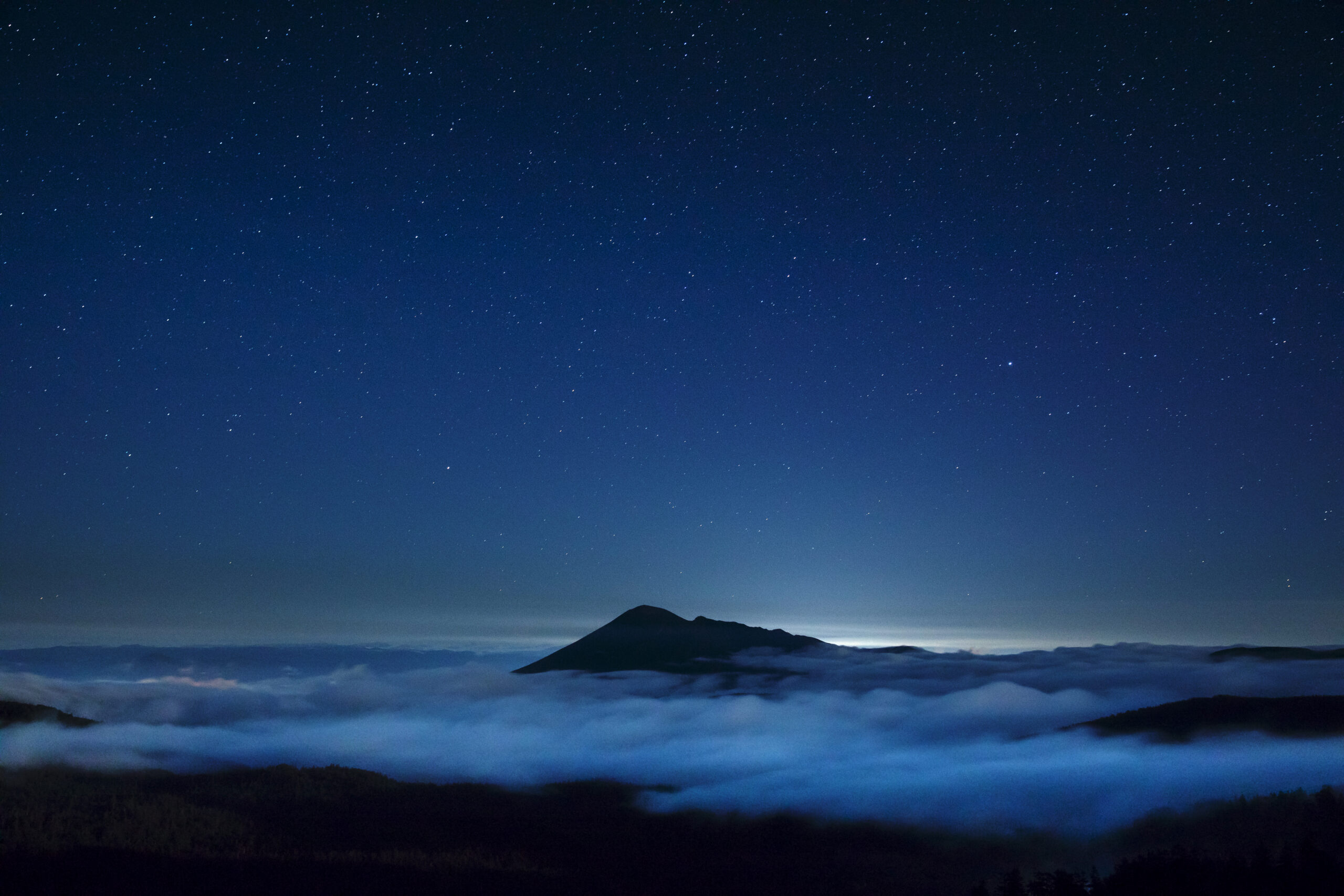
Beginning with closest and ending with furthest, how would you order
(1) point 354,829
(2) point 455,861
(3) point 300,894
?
A: (3) point 300,894 < (2) point 455,861 < (1) point 354,829

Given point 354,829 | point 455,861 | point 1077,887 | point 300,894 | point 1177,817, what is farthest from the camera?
point 354,829

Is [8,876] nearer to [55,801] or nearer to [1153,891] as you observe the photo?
[55,801]

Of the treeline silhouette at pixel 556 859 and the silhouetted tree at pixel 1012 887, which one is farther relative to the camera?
the treeline silhouette at pixel 556 859

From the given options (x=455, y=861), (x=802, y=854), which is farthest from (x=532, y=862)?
(x=802, y=854)

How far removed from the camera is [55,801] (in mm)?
194500

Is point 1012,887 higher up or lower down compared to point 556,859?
higher up

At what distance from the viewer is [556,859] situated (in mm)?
170500

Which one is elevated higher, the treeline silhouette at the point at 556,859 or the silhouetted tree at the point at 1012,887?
the silhouetted tree at the point at 1012,887

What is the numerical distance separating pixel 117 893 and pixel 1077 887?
16558 cm

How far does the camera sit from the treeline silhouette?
133 metres

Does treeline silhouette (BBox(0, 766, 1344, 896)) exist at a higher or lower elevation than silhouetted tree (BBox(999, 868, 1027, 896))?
lower

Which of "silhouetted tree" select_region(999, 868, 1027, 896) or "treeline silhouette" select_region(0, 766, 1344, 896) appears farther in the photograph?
"treeline silhouette" select_region(0, 766, 1344, 896)

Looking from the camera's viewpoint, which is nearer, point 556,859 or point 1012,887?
point 1012,887

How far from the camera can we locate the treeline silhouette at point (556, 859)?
436 ft
